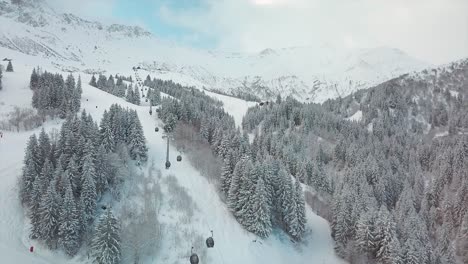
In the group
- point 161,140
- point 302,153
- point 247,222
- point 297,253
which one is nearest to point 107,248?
point 247,222

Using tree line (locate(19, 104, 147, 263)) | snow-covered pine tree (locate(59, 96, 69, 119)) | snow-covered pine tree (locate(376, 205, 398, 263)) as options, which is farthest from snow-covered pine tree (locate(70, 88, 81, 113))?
snow-covered pine tree (locate(376, 205, 398, 263))

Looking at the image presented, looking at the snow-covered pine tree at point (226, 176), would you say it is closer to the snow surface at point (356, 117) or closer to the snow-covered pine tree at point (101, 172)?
the snow-covered pine tree at point (101, 172)

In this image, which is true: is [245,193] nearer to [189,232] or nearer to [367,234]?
[189,232]

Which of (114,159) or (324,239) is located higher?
(114,159)

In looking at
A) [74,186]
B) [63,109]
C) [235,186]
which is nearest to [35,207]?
[74,186]

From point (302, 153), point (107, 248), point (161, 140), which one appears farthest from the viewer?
point (302, 153)

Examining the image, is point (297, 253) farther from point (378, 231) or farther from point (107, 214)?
point (107, 214)
